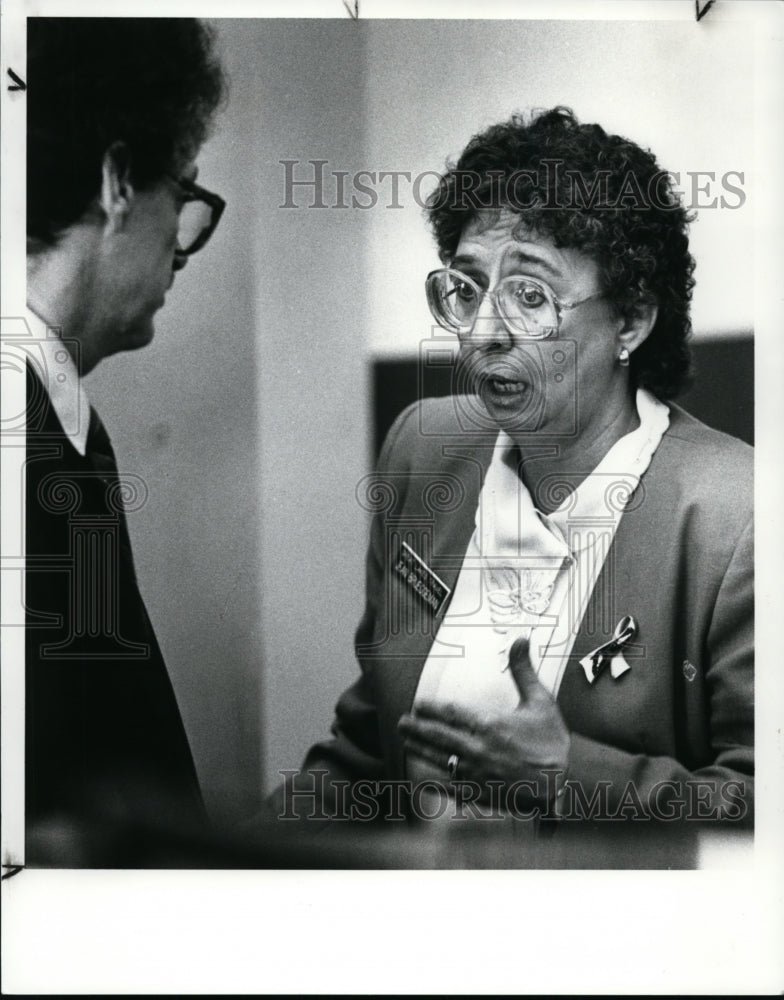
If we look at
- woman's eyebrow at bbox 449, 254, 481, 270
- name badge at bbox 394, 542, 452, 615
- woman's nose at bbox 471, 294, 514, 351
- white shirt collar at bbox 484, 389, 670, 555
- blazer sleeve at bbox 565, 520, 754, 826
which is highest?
woman's eyebrow at bbox 449, 254, 481, 270

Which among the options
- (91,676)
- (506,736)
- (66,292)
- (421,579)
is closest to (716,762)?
(506,736)

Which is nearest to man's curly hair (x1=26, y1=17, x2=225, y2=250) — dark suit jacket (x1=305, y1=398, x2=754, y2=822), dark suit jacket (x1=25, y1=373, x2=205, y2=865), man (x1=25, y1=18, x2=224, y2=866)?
man (x1=25, y1=18, x2=224, y2=866)

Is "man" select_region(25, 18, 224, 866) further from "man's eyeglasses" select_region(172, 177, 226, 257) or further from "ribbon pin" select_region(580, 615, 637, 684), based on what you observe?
"ribbon pin" select_region(580, 615, 637, 684)

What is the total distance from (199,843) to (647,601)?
159 cm

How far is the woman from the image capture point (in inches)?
127

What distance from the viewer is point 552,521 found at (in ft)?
10.7

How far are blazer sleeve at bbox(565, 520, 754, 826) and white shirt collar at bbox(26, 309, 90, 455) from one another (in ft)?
6.04

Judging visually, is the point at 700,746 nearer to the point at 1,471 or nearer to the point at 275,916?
the point at 275,916

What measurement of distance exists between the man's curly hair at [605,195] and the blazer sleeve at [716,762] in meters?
0.63

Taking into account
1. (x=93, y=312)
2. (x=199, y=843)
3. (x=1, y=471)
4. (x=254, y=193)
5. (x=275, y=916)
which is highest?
(x=254, y=193)

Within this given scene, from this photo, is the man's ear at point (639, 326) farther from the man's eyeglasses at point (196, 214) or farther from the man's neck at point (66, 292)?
the man's neck at point (66, 292)

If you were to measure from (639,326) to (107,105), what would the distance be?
1.79 meters

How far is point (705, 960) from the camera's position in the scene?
3.29m

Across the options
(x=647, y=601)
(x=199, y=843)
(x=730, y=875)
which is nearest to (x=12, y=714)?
(x=199, y=843)
